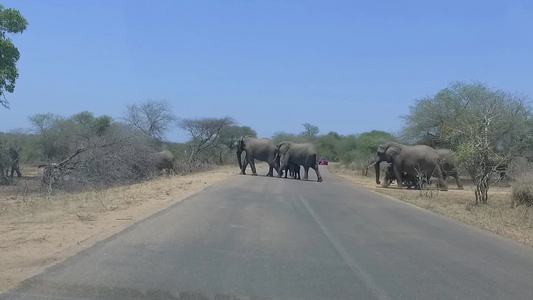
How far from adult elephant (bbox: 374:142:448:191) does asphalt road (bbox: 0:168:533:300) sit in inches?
631

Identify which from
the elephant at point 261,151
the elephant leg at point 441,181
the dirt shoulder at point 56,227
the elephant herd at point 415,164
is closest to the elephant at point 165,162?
the elephant at point 261,151

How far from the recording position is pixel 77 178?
2291 cm

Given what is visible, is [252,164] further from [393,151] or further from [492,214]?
[492,214]

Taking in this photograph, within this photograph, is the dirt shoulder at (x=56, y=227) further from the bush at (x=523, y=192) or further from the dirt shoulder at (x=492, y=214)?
the bush at (x=523, y=192)

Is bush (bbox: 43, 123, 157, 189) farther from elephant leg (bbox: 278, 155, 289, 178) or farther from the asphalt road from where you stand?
the asphalt road

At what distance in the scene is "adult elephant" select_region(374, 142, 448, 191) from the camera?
93.1 feet

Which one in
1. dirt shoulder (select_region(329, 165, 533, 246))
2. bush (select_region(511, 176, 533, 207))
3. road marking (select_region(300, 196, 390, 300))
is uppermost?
bush (select_region(511, 176, 533, 207))

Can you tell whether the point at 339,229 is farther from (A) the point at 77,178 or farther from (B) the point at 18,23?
(B) the point at 18,23

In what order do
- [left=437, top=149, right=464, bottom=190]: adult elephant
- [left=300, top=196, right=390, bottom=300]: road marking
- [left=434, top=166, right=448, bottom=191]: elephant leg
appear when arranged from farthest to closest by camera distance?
[left=437, top=149, right=464, bottom=190]: adult elephant, [left=434, top=166, right=448, bottom=191]: elephant leg, [left=300, top=196, right=390, bottom=300]: road marking

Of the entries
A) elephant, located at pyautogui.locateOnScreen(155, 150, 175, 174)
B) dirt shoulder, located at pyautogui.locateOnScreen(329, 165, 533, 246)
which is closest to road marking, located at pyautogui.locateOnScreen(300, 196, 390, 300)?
dirt shoulder, located at pyautogui.locateOnScreen(329, 165, 533, 246)

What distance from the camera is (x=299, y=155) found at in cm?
3403

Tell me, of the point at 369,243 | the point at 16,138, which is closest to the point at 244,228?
the point at 369,243

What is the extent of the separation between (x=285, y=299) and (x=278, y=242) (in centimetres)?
351

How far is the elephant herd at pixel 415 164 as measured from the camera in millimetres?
28359
